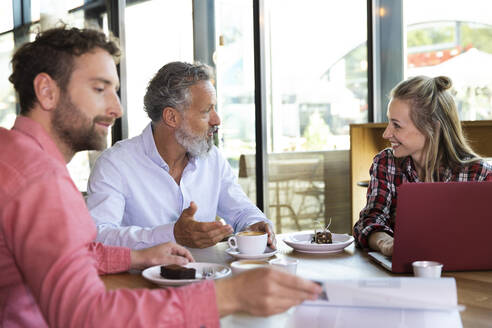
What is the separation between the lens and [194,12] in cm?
443

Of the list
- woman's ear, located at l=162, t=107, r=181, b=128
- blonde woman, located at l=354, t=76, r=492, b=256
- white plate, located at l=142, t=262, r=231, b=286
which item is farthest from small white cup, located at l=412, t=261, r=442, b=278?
woman's ear, located at l=162, t=107, r=181, b=128

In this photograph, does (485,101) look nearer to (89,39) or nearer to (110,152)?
(110,152)

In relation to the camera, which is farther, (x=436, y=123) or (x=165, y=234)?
(x=436, y=123)

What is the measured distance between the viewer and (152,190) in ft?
7.61

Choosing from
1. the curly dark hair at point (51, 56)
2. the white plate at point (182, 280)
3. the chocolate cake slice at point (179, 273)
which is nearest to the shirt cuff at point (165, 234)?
the white plate at point (182, 280)

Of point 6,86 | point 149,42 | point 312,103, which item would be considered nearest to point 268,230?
point 6,86

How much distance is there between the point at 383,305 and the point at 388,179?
1337 millimetres

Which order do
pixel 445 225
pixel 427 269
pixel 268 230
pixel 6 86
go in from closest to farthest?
pixel 427 269 → pixel 445 225 → pixel 268 230 → pixel 6 86

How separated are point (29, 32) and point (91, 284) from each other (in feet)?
10.7

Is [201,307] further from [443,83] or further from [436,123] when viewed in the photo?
[443,83]

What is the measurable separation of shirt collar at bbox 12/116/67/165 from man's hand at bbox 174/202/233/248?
24.4 inches

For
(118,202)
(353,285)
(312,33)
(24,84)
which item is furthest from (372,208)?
(312,33)

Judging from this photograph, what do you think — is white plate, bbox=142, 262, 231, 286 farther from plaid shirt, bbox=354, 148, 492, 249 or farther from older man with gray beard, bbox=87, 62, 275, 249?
plaid shirt, bbox=354, 148, 492, 249

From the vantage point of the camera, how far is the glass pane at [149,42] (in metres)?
4.08
